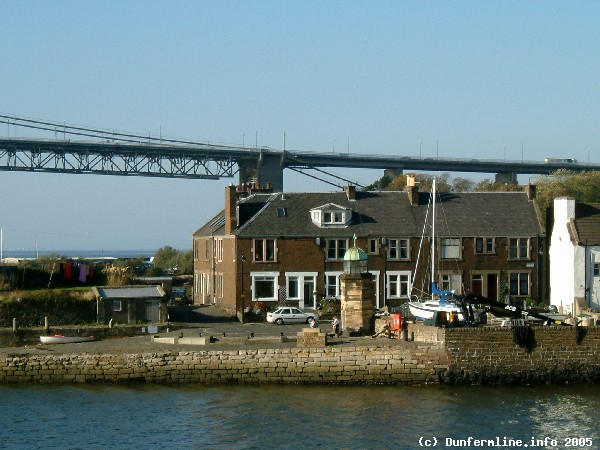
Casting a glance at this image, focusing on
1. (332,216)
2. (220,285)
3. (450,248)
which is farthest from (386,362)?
(220,285)

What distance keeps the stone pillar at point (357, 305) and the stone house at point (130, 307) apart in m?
10.1

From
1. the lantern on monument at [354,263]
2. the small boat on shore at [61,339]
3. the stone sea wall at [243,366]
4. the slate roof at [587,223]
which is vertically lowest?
the stone sea wall at [243,366]

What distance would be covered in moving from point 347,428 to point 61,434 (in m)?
7.74

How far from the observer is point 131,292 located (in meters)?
47.5

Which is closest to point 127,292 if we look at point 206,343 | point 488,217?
point 206,343

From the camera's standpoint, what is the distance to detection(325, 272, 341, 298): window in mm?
53594

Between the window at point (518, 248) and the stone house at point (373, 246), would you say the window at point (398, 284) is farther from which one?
the window at point (518, 248)

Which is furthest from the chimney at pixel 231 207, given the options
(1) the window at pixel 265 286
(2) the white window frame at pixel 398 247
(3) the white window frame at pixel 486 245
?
(3) the white window frame at pixel 486 245

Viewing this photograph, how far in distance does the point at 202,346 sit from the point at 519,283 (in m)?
22.2

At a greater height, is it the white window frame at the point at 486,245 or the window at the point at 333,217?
the window at the point at 333,217

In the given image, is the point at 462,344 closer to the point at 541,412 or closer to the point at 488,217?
the point at 541,412

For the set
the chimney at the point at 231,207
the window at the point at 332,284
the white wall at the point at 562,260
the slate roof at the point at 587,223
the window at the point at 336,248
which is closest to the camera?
the slate roof at the point at 587,223

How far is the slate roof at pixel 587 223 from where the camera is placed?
50.6 m

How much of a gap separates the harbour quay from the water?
0.54 meters
